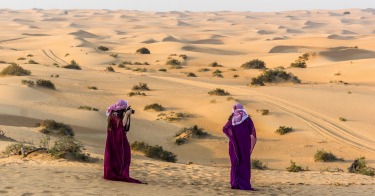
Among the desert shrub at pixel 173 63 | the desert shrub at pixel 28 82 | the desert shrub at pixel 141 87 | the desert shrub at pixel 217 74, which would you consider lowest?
the desert shrub at pixel 141 87

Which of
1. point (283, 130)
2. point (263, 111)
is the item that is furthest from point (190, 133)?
point (263, 111)

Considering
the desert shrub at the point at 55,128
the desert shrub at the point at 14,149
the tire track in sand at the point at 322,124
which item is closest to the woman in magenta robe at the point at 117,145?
the desert shrub at the point at 14,149

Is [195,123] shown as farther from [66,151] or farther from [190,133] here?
[66,151]

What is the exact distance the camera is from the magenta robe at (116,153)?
341 inches

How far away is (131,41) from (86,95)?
4382 cm

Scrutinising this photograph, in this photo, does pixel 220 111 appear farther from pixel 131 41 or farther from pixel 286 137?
pixel 131 41

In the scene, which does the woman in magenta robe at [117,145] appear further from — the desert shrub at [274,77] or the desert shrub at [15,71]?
the desert shrub at [274,77]

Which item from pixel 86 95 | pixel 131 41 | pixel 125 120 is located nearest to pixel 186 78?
pixel 86 95

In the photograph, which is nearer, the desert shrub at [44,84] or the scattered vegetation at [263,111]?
the scattered vegetation at [263,111]

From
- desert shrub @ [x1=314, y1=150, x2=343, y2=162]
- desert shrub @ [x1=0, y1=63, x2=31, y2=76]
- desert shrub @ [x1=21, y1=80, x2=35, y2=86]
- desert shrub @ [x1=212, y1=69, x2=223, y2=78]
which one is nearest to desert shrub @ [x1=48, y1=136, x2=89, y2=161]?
desert shrub @ [x1=314, y1=150, x2=343, y2=162]

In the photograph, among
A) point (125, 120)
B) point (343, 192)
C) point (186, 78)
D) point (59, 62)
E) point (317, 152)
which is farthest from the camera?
point (59, 62)

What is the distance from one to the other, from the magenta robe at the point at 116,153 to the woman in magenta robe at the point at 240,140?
1.77m

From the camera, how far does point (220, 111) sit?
1998cm

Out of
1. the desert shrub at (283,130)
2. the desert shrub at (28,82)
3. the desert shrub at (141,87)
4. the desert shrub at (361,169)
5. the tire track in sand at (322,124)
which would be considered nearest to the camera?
the desert shrub at (361,169)
